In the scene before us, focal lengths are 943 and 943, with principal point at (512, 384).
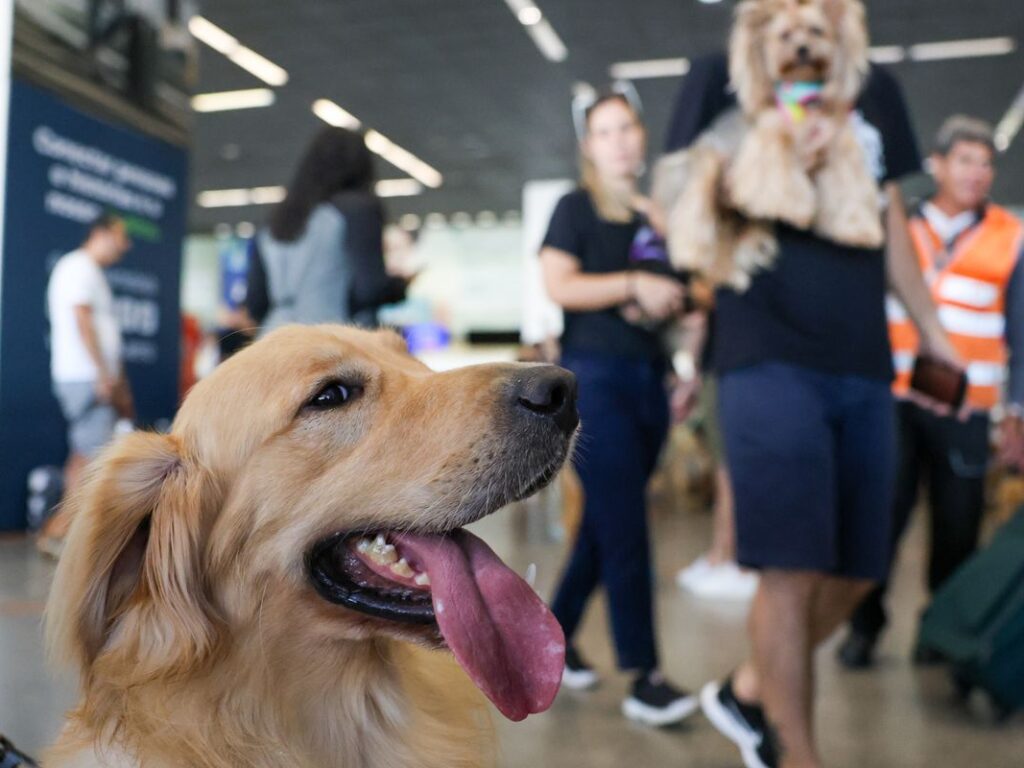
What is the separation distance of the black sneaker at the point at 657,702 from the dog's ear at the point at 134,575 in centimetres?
182

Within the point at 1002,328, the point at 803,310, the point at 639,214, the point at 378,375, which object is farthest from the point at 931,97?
the point at 378,375

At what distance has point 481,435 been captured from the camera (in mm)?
1427

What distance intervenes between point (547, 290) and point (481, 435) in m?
1.79

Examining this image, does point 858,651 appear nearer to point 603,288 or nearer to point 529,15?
point 603,288

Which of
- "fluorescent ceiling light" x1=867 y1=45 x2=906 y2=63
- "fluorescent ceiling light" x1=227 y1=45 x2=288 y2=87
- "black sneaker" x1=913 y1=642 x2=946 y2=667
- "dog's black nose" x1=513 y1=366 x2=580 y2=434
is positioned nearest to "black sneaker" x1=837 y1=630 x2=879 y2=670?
"black sneaker" x1=913 y1=642 x2=946 y2=667

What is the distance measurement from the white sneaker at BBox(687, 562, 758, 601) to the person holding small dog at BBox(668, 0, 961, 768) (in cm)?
271

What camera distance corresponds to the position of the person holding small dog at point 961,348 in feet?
11.6

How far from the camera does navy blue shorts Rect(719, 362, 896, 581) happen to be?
Result: 2086 mm

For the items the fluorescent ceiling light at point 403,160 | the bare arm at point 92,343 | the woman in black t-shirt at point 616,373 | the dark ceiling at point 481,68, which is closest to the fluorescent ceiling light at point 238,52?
the dark ceiling at point 481,68

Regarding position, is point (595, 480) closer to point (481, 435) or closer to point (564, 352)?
point (564, 352)

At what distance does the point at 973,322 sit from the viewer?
3656mm

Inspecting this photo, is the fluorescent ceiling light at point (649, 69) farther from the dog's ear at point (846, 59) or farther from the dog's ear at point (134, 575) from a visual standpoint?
the dog's ear at point (134, 575)

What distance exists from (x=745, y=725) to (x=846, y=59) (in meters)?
1.61

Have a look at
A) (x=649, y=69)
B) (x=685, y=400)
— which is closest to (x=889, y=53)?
(x=649, y=69)
